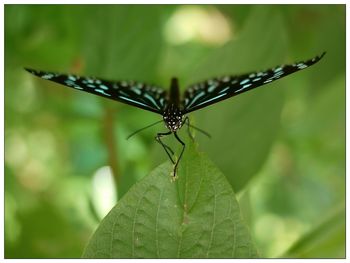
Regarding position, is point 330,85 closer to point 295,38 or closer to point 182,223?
point 295,38

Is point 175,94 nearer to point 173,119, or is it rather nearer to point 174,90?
point 174,90

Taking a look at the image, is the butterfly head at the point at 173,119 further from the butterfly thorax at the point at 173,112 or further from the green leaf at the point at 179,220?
the green leaf at the point at 179,220

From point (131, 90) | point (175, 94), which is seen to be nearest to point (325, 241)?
point (175, 94)

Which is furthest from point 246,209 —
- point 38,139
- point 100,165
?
point 38,139

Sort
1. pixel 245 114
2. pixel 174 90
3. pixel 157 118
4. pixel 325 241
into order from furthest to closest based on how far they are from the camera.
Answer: pixel 157 118, pixel 174 90, pixel 245 114, pixel 325 241

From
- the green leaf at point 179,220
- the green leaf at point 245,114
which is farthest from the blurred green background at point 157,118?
the green leaf at point 179,220
